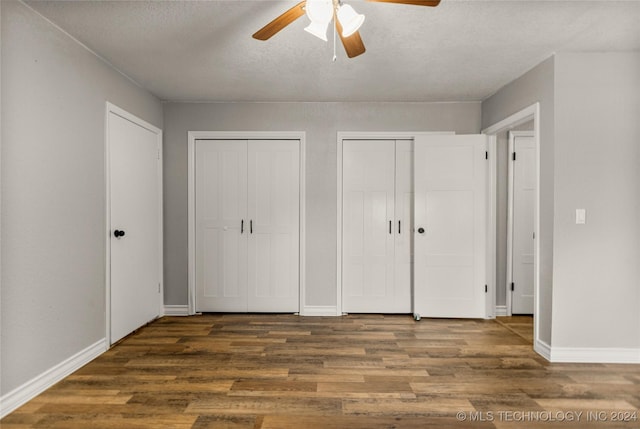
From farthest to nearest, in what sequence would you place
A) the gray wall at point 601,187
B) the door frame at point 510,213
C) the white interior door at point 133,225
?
the door frame at point 510,213 → the white interior door at point 133,225 → the gray wall at point 601,187

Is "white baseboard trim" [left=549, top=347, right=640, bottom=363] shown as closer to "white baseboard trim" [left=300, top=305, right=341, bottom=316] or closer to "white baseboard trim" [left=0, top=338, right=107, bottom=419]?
"white baseboard trim" [left=300, top=305, right=341, bottom=316]

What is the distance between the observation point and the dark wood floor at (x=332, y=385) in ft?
6.75

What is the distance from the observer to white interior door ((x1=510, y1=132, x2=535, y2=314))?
4129 millimetres

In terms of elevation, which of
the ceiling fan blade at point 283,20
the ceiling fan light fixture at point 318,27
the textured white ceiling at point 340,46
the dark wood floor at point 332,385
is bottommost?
the dark wood floor at point 332,385

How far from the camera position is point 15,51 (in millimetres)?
2143

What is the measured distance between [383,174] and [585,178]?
1862 mm

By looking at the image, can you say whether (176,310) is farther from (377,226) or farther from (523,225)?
(523,225)

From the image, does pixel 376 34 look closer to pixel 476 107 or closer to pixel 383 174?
pixel 383 174

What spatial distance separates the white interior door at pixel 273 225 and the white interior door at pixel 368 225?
1.83 feet

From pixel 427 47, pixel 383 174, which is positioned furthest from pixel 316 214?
pixel 427 47

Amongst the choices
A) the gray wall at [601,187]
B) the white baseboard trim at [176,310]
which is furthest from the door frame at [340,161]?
the white baseboard trim at [176,310]

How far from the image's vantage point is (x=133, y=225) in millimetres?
3480

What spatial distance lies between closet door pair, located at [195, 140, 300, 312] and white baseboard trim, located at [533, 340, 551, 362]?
7.56ft

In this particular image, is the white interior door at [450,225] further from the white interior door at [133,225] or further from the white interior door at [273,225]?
the white interior door at [133,225]
